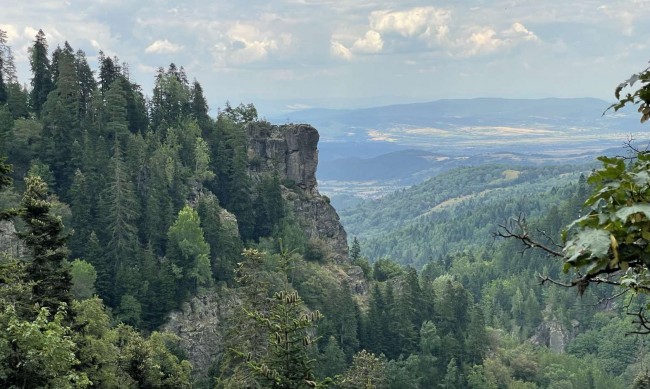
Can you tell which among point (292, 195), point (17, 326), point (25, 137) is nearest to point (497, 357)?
point (292, 195)

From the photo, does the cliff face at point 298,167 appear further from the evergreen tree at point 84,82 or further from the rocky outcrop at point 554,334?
the rocky outcrop at point 554,334

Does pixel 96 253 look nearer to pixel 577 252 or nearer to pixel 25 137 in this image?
pixel 25 137

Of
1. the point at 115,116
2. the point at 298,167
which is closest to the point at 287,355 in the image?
the point at 115,116

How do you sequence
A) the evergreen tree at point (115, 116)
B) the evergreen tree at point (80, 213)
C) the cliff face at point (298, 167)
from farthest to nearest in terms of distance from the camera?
the cliff face at point (298, 167) → the evergreen tree at point (115, 116) → the evergreen tree at point (80, 213)

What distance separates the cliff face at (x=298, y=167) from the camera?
103312 mm

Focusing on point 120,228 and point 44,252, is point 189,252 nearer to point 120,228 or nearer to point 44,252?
point 120,228

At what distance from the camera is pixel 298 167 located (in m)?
106

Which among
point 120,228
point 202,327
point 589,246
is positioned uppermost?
point 589,246

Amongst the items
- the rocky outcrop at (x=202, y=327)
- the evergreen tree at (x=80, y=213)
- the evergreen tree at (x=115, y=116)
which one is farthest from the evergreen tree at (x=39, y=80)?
the rocky outcrop at (x=202, y=327)

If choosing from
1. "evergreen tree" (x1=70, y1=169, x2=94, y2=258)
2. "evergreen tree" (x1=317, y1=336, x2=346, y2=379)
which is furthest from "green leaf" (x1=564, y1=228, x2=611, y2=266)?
"evergreen tree" (x1=317, y1=336, x2=346, y2=379)

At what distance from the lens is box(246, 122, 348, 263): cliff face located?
103 metres

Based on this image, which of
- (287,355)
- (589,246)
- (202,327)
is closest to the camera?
(589,246)

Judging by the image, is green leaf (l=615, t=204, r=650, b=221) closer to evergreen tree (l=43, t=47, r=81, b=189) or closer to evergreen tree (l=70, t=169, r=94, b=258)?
evergreen tree (l=70, t=169, r=94, b=258)

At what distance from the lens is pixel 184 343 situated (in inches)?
2721
